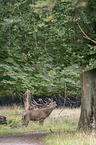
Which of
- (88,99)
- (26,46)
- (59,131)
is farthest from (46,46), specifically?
(59,131)

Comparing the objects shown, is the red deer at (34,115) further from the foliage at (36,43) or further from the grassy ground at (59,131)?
the foliage at (36,43)

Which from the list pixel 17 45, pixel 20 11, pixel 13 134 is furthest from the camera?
pixel 13 134

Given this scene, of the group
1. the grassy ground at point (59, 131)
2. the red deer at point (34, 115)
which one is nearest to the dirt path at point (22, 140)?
the grassy ground at point (59, 131)

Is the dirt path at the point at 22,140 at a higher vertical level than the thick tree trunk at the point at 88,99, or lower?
lower

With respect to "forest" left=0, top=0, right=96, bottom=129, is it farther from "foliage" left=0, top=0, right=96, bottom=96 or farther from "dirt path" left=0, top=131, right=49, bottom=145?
"dirt path" left=0, top=131, right=49, bottom=145

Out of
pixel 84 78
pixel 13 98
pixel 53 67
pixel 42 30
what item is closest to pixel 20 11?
pixel 42 30

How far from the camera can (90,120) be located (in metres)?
9.38

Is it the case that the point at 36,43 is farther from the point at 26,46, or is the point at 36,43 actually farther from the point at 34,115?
the point at 34,115

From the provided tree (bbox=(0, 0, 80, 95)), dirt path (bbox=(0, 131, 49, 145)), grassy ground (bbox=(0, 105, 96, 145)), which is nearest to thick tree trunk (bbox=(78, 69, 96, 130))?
grassy ground (bbox=(0, 105, 96, 145))

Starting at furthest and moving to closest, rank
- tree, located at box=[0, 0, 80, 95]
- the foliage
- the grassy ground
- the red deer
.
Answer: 1. the red deer
2. tree, located at box=[0, 0, 80, 95]
3. the foliage
4. the grassy ground

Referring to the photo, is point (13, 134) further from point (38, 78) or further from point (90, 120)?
point (90, 120)

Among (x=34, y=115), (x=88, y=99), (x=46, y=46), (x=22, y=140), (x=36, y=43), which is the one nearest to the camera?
(x=36, y=43)

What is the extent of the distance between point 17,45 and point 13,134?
4.57 metres

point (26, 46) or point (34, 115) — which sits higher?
point (26, 46)
